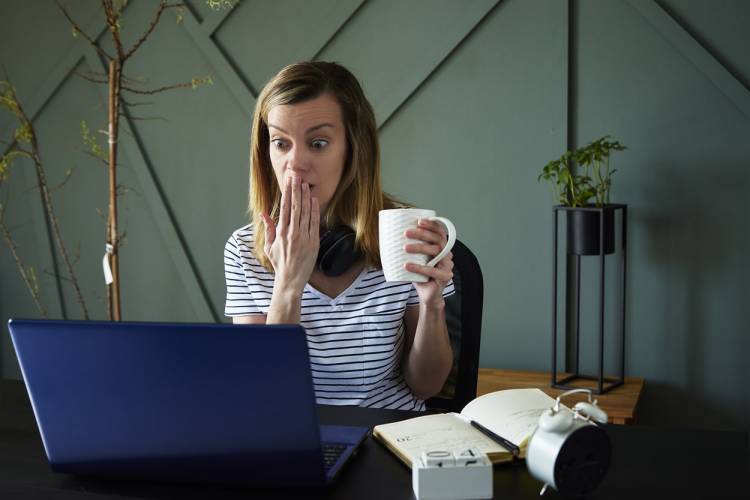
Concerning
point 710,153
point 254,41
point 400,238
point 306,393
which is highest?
point 254,41

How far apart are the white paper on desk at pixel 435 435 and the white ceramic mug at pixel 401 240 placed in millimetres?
202

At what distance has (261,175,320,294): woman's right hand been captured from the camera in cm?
133

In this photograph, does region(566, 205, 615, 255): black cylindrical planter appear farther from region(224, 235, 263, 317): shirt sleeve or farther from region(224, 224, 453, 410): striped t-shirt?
region(224, 235, 263, 317): shirt sleeve

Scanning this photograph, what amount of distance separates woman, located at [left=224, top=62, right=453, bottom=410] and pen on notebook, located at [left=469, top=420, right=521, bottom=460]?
0.34 m

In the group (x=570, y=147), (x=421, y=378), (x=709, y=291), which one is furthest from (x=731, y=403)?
(x=421, y=378)

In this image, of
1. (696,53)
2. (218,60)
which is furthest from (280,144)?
(218,60)

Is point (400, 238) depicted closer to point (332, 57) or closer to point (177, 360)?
point (177, 360)

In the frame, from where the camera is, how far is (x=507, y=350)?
2875 mm

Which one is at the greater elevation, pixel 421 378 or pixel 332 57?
pixel 332 57

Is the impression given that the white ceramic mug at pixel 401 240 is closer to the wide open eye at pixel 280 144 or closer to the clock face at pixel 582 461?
the clock face at pixel 582 461

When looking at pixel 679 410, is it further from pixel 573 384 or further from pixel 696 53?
pixel 696 53

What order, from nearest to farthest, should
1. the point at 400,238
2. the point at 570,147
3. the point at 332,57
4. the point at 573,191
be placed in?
the point at 400,238 → the point at 573,191 → the point at 570,147 → the point at 332,57

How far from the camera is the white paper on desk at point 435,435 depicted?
→ 0.95 meters

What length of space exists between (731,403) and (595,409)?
2026 mm
